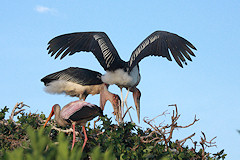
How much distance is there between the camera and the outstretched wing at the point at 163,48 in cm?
693

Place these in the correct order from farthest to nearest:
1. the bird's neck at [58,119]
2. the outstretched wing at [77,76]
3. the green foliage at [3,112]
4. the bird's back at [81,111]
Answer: the outstretched wing at [77,76] < the green foliage at [3,112] < the bird's neck at [58,119] < the bird's back at [81,111]

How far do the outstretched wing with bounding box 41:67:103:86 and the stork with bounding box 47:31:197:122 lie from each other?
2.79 ft

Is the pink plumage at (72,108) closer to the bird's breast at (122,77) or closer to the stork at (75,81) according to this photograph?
the bird's breast at (122,77)

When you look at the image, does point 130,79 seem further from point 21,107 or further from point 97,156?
point 97,156

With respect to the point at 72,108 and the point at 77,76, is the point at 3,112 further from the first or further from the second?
the point at 77,76

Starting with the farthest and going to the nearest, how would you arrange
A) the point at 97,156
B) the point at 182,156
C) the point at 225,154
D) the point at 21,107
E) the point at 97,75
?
1. the point at 97,75
2. the point at 21,107
3. the point at 225,154
4. the point at 182,156
5. the point at 97,156

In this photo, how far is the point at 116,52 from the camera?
7164 mm

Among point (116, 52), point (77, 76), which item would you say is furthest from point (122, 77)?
point (77, 76)

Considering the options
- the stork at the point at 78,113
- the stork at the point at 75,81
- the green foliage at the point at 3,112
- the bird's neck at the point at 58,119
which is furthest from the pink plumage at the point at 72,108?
the stork at the point at 75,81

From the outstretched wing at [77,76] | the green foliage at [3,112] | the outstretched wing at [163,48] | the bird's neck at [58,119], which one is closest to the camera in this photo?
the bird's neck at [58,119]

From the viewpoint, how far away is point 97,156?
3.08 ft

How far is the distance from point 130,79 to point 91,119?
2.14m

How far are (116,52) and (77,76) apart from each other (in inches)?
58.5

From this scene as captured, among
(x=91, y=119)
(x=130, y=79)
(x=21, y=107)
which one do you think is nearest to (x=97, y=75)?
(x=130, y=79)
